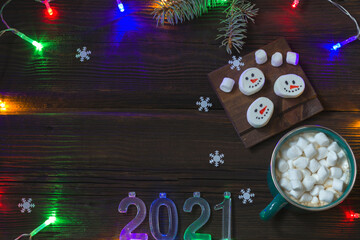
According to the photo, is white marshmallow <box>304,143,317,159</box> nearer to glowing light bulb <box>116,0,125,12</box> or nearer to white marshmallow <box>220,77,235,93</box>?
white marshmallow <box>220,77,235,93</box>

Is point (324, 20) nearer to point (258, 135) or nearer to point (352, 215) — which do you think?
point (258, 135)

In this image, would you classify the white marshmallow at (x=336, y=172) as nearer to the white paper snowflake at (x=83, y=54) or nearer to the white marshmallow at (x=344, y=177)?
the white marshmallow at (x=344, y=177)

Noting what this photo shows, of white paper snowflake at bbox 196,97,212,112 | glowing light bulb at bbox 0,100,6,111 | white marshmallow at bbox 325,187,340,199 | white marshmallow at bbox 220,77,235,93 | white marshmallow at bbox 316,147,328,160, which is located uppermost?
glowing light bulb at bbox 0,100,6,111

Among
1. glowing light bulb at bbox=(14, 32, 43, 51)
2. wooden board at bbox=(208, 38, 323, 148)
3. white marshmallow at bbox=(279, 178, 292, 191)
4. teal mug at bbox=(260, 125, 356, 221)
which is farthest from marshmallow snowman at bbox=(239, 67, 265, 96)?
glowing light bulb at bbox=(14, 32, 43, 51)

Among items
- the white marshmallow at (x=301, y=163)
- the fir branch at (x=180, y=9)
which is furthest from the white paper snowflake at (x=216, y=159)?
the fir branch at (x=180, y=9)

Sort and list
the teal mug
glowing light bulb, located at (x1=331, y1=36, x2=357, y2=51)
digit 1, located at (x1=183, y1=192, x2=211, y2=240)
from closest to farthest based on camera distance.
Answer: the teal mug, digit 1, located at (x1=183, y1=192, x2=211, y2=240), glowing light bulb, located at (x1=331, y1=36, x2=357, y2=51)

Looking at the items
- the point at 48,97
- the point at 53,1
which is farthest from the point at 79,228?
the point at 53,1

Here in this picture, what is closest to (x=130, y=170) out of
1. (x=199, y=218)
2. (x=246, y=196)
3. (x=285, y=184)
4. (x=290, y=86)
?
(x=199, y=218)

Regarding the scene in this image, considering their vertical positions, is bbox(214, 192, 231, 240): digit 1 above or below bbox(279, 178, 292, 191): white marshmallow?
below
